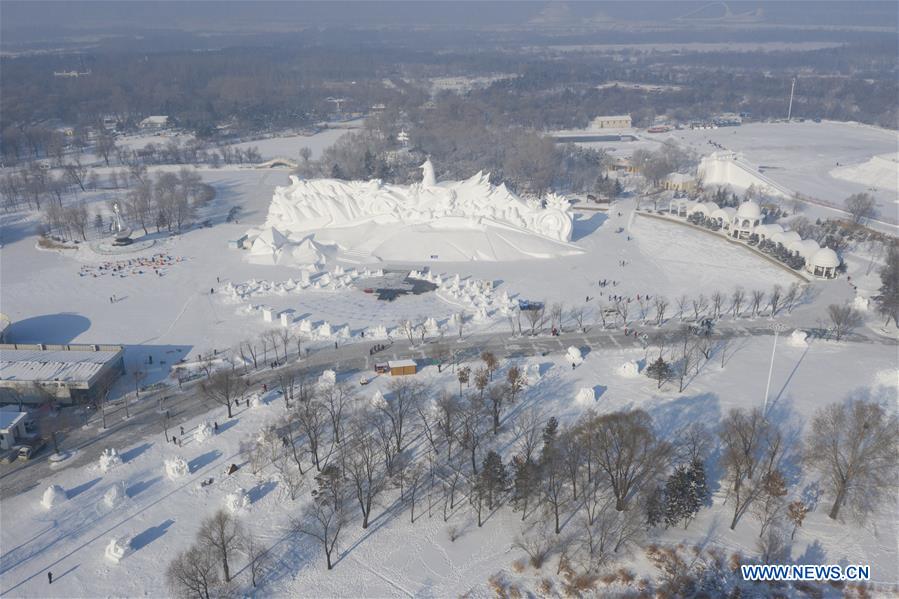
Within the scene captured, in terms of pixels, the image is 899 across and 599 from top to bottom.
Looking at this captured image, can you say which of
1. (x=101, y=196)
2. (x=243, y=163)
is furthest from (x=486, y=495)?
(x=243, y=163)

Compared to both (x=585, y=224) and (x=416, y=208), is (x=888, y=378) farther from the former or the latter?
(x=416, y=208)

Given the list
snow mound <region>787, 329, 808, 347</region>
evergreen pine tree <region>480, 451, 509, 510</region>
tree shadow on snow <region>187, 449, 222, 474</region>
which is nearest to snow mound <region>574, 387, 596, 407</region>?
evergreen pine tree <region>480, 451, 509, 510</region>

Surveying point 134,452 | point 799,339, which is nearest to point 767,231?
point 799,339

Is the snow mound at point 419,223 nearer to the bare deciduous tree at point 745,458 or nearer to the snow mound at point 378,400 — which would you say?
the snow mound at point 378,400

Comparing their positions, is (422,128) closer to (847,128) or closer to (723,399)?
(847,128)

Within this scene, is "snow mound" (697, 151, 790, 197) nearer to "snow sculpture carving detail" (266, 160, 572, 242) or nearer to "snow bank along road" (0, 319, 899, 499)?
"snow sculpture carving detail" (266, 160, 572, 242)

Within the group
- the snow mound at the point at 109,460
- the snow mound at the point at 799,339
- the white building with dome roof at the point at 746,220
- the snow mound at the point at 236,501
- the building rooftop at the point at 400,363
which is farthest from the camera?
the white building with dome roof at the point at 746,220

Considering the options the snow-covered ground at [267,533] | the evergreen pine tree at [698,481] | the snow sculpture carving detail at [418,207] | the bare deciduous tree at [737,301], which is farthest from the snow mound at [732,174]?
the evergreen pine tree at [698,481]

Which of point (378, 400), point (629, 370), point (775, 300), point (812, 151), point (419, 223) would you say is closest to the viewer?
point (378, 400)
